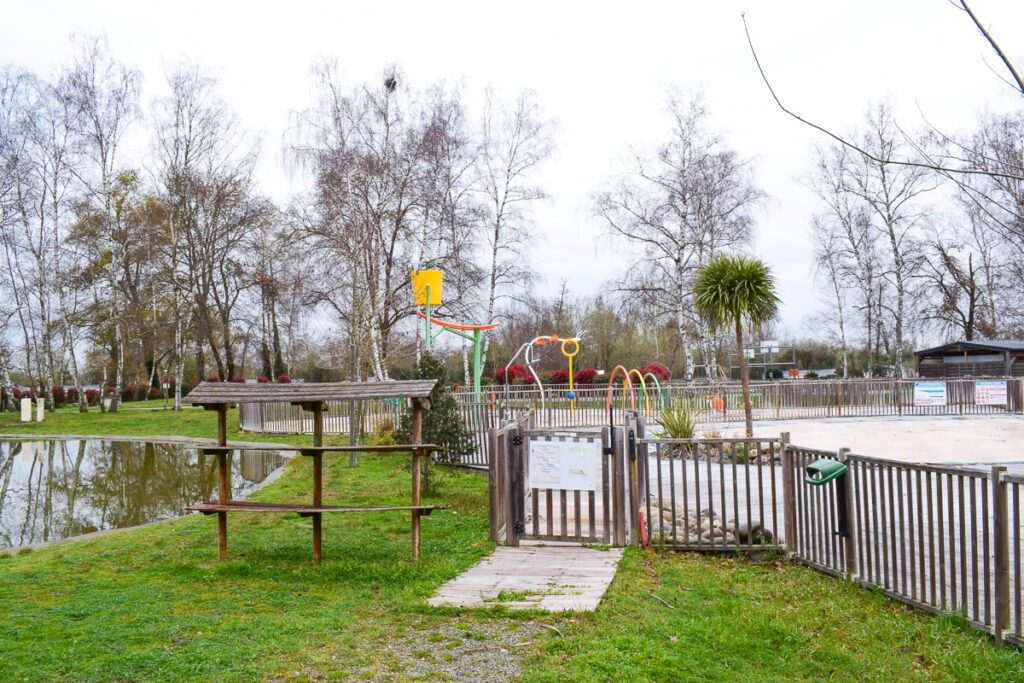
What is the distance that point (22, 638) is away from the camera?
491 centimetres

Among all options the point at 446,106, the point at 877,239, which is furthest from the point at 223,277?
the point at 877,239

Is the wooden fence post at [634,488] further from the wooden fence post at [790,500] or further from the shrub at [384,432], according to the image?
the shrub at [384,432]

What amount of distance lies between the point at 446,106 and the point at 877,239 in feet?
73.4

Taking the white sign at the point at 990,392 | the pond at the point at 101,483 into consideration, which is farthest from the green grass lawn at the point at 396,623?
the white sign at the point at 990,392

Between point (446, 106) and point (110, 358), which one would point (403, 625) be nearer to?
point (446, 106)

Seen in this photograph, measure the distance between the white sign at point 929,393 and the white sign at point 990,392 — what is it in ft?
3.39

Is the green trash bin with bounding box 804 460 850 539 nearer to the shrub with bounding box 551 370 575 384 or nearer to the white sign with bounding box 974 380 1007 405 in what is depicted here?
the white sign with bounding box 974 380 1007 405

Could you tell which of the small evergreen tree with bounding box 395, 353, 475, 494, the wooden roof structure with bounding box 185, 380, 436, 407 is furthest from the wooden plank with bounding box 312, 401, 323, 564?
the small evergreen tree with bounding box 395, 353, 475, 494

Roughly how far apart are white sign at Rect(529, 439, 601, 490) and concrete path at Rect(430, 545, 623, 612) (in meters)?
0.60

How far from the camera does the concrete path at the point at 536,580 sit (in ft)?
18.5

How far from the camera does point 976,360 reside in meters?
35.0

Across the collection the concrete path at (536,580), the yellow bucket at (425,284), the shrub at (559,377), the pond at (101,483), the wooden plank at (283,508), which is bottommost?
the pond at (101,483)

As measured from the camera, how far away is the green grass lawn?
432 cm

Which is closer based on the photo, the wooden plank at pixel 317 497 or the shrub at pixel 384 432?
the wooden plank at pixel 317 497
